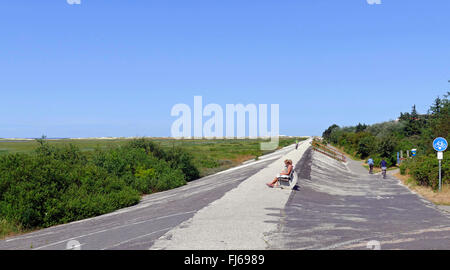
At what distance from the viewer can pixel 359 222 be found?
9836mm

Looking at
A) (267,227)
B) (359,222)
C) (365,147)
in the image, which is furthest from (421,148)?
(267,227)

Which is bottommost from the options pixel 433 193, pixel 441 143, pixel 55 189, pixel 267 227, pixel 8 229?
pixel 8 229

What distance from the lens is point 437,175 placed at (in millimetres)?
17312

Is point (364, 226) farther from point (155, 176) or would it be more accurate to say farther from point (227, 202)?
point (155, 176)

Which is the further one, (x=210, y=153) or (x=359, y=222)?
(x=210, y=153)

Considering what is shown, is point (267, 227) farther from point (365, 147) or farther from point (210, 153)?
point (210, 153)

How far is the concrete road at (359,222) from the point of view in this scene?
24.5 feet

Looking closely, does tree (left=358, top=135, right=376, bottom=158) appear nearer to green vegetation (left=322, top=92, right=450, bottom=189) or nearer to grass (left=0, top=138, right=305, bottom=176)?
green vegetation (left=322, top=92, right=450, bottom=189)

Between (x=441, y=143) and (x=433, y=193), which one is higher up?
(x=441, y=143)

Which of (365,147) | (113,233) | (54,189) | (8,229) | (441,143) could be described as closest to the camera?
(113,233)

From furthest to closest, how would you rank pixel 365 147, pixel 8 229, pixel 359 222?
pixel 365 147 < pixel 8 229 < pixel 359 222

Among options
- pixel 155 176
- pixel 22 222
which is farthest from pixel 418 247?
pixel 155 176

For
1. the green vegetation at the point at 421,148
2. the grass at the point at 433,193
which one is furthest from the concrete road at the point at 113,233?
the green vegetation at the point at 421,148
